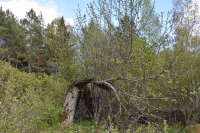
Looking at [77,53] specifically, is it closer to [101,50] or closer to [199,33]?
[101,50]

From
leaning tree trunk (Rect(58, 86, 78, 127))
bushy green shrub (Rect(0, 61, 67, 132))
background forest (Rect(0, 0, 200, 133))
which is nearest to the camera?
bushy green shrub (Rect(0, 61, 67, 132))

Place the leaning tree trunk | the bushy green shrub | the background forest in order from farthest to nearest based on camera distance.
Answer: the leaning tree trunk < the background forest < the bushy green shrub

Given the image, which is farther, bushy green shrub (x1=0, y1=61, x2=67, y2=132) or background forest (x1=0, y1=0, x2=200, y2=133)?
background forest (x1=0, y1=0, x2=200, y2=133)

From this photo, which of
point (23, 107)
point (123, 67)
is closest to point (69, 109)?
point (23, 107)

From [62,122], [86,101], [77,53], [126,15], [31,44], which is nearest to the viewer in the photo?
[126,15]

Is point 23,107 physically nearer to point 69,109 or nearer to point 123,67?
point 69,109

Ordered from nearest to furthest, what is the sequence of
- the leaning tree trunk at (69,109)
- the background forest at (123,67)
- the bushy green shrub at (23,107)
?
the bushy green shrub at (23,107), the background forest at (123,67), the leaning tree trunk at (69,109)

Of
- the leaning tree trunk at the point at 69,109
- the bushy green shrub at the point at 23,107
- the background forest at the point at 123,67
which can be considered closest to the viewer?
the bushy green shrub at the point at 23,107

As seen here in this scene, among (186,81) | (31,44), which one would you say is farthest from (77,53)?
→ (31,44)

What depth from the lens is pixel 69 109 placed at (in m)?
5.27

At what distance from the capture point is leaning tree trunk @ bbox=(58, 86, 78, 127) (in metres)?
5.14

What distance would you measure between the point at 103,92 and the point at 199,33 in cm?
711

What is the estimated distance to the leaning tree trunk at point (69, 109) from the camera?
5137mm

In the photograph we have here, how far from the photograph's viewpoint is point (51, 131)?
464 cm
